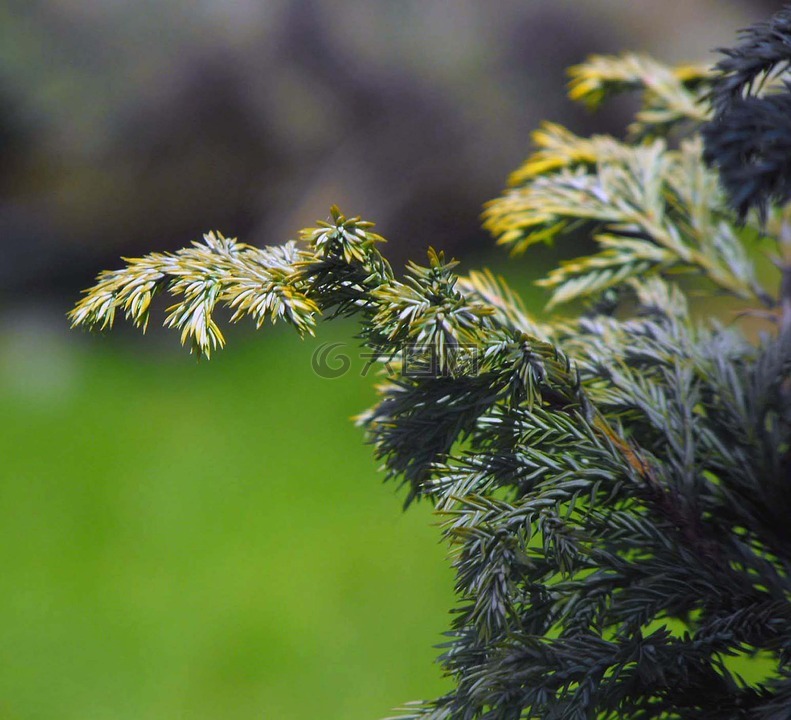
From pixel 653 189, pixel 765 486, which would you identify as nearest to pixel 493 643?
pixel 765 486

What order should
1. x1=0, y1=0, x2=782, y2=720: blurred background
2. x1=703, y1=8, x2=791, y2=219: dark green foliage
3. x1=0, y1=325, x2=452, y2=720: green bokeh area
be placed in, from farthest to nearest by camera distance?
x1=0, y1=0, x2=782, y2=720: blurred background < x1=0, y1=325, x2=452, y2=720: green bokeh area < x1=703, y1=8, x2=791, y2=219: dark green foliage

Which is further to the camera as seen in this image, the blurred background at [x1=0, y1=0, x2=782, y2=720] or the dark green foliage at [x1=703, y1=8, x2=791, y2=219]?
the blurred background at [x1=0, y1=0, x2=782, y2=720]

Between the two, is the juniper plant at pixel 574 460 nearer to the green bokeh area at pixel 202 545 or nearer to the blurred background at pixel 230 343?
the green bokeh area at pixel 202 545

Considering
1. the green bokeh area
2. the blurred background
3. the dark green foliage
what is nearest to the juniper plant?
the dark green foliage

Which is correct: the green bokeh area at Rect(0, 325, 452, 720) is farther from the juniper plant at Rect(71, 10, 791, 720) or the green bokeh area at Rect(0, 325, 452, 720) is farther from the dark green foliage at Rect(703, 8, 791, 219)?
the dark green foliage at Rect(703, 8, 791, 219)

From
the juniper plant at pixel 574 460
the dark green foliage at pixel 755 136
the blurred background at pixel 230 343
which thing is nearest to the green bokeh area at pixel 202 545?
the blurred background at pixel 230 343

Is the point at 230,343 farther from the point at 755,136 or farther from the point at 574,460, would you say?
the point at 755,136

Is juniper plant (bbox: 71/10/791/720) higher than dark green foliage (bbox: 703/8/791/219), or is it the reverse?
dark green foliage (bbox: 703/8/791/219)
